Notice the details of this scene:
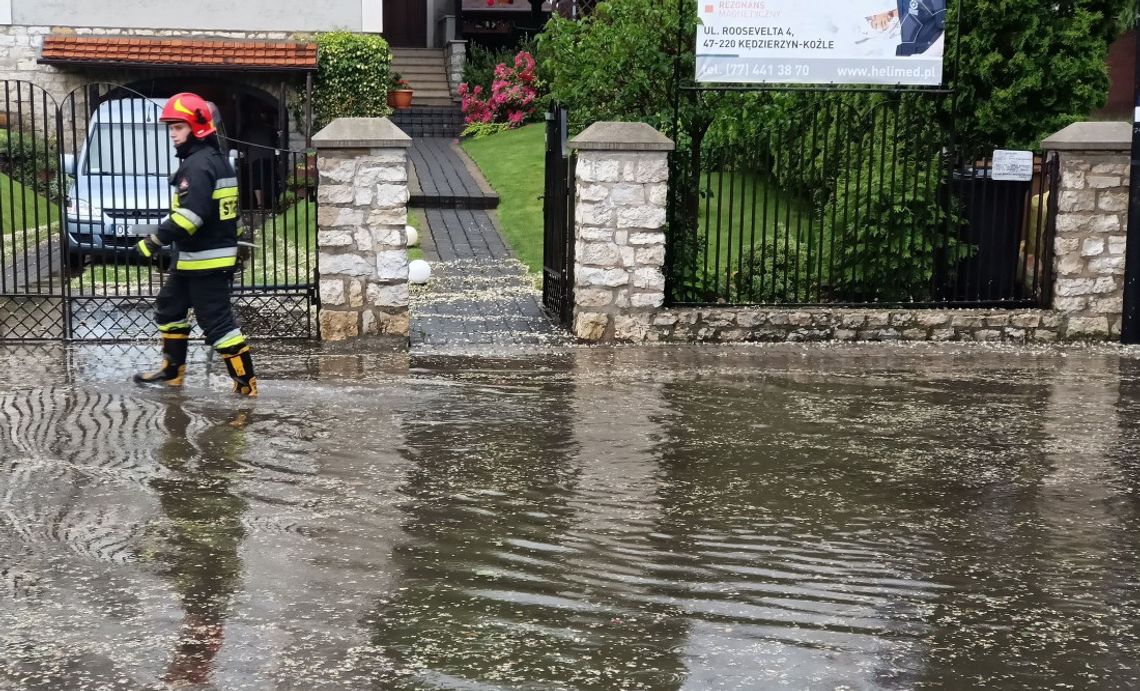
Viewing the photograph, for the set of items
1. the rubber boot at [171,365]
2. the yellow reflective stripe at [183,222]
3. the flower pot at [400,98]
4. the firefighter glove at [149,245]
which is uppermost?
the flower pot at [400,98]

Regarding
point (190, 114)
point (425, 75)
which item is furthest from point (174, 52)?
point (190, 114)

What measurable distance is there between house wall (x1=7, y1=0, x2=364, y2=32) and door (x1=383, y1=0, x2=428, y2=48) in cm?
665

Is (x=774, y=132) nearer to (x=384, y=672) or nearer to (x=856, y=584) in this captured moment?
(x=856, y=584)

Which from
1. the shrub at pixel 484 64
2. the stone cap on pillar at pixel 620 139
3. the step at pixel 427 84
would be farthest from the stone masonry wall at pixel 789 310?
the step at pixel 427 84

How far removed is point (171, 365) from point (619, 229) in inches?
150

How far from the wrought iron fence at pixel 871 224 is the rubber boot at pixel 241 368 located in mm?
3992

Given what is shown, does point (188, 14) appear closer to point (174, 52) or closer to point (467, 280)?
point (174, 52)

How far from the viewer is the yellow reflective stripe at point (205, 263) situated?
30.6 feet

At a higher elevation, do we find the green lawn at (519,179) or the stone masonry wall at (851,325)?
the green lawn at (519,179)

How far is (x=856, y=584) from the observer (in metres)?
5.68

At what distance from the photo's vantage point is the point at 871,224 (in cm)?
1234

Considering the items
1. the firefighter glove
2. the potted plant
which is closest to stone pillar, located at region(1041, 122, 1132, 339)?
the firefighter glove

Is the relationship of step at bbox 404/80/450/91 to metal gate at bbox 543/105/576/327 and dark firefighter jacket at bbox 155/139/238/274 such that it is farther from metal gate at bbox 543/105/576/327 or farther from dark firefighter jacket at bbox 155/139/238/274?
dark firefighter jacket at bbox 155/139/238/274

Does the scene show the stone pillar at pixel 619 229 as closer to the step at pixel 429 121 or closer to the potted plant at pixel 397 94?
the potted plant at pixel 397 94
